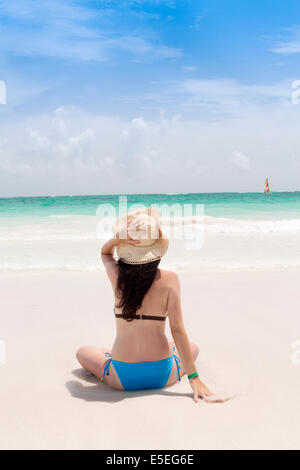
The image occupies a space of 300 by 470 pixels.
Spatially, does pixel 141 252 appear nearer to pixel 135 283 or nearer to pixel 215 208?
pixel 135 283

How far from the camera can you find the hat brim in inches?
113

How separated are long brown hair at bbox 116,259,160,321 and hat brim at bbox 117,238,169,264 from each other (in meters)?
0.03

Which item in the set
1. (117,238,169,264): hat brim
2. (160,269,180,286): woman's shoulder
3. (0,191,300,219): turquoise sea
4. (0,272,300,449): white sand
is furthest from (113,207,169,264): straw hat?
(0,191,300,219): turquoise sea

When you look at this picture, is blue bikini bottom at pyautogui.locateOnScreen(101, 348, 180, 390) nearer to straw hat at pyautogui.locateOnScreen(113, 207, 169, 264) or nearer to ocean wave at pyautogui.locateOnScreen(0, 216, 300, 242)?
straw hat at pyautogui.locateOnScreen(113, 207, 169, 264)

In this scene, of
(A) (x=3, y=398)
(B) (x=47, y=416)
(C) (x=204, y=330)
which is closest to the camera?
(B) (x=47, y=416)

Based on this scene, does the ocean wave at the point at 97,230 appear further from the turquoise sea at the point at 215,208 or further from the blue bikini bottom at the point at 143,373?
the blue bikini bottom at the point at 143,373

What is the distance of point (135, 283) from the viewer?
288 centimetres

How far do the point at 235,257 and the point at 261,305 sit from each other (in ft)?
13.7

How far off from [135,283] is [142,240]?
11.2 inches

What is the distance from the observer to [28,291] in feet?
20.4
